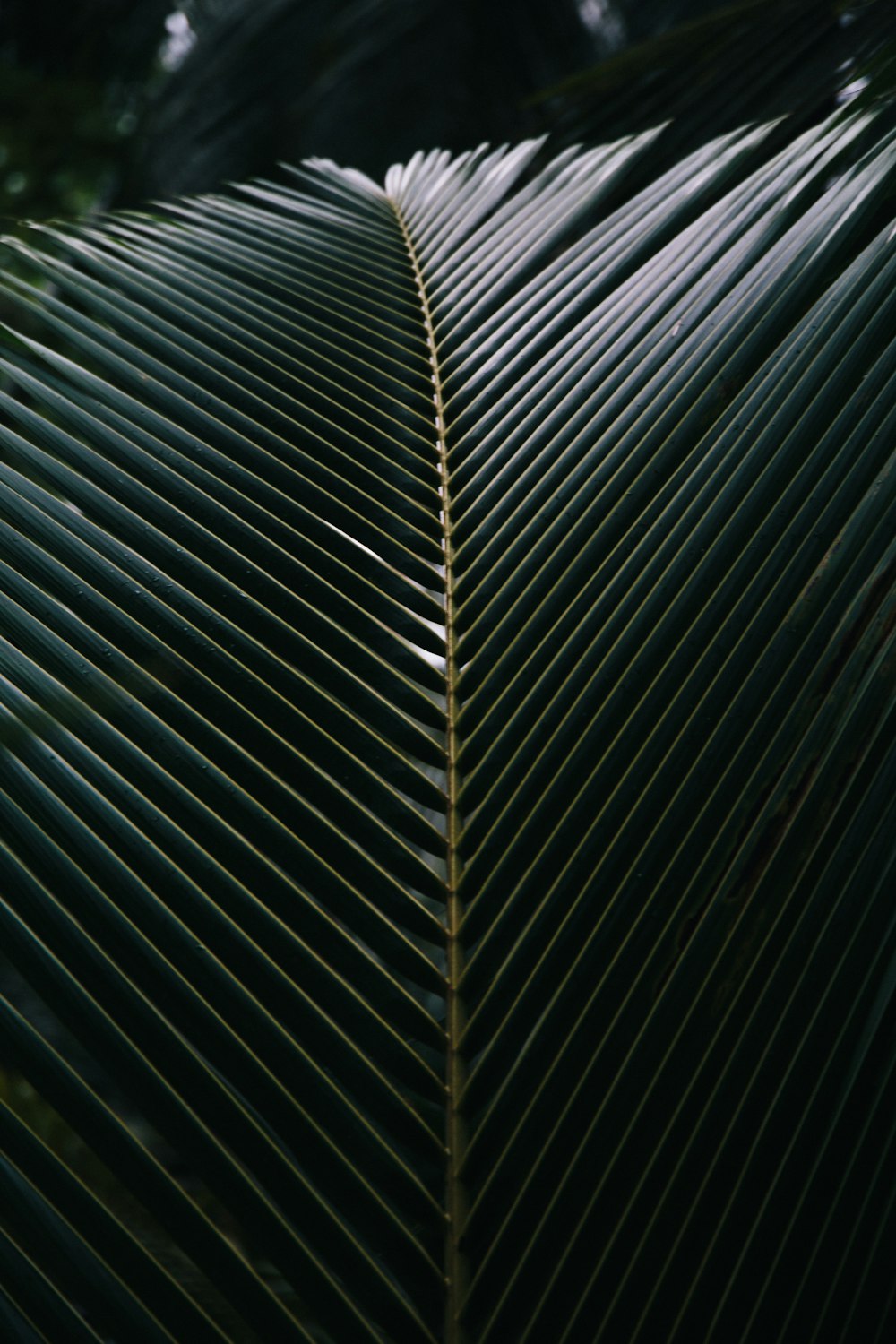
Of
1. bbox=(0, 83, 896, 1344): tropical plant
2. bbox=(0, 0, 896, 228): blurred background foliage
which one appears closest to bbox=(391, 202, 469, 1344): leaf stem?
bbox=(0, 83, 896, 1344): tropical plant

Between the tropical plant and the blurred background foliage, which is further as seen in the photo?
the blurred background foliage

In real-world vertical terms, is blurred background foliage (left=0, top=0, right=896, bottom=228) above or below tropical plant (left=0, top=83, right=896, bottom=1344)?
above

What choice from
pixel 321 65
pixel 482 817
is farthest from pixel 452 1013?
pixel 321 65

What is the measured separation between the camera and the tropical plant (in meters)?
0.43

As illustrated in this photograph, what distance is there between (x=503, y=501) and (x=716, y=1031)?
0.38 metres

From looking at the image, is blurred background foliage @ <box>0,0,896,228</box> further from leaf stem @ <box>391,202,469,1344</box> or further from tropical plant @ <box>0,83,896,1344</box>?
leaf stem @ <box>391,202,469,1344</box>

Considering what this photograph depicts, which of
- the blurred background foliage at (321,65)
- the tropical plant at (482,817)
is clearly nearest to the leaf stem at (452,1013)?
the tropical plant at (482,817)

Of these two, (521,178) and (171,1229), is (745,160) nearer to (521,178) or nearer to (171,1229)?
(521,178)

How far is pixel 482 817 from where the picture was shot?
555 millimetres

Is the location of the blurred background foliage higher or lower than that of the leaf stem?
higher

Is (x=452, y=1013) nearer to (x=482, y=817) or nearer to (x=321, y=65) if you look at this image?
(x=482, y=817)

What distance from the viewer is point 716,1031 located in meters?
0.46

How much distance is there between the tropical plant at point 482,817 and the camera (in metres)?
0.43

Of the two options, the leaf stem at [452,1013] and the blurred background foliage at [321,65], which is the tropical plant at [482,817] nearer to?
the leaf stem at [452,1013]
